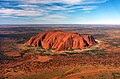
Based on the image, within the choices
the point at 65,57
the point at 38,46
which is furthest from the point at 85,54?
the point at 38,46

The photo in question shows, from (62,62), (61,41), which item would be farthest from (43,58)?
(61,41)

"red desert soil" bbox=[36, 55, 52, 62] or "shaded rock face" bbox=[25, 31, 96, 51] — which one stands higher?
"shaded rock face" bbox=[25, 31, 96, 51]

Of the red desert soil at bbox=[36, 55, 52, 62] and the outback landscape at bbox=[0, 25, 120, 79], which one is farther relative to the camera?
the red desert soil at bbox=[36, 55, 52, 62]

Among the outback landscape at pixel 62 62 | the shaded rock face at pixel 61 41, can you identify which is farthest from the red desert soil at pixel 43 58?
the shaded rock face at pixel 61 41

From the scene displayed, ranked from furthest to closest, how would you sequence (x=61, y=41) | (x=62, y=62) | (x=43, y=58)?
1. (x=61, y=41)
2. (x=43, y=58)
3. (x=62, y=62)

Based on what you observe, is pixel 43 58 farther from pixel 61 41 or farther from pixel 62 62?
pixel 61 41

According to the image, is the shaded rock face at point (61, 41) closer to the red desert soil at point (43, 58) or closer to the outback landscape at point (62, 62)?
the outback landscape at point (62, 62)

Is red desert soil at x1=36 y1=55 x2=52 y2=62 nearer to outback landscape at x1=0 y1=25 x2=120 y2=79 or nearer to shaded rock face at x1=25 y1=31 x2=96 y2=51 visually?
outback landscape at x1=0 y1=25 x2=120 y2=79

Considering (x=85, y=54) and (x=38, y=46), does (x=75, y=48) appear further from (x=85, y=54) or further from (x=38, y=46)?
(x=38, y=46)

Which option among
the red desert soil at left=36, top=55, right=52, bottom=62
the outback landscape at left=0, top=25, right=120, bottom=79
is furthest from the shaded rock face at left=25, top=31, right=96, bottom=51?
the red desert soil at left=36, top=55, right=52, bottom=62
